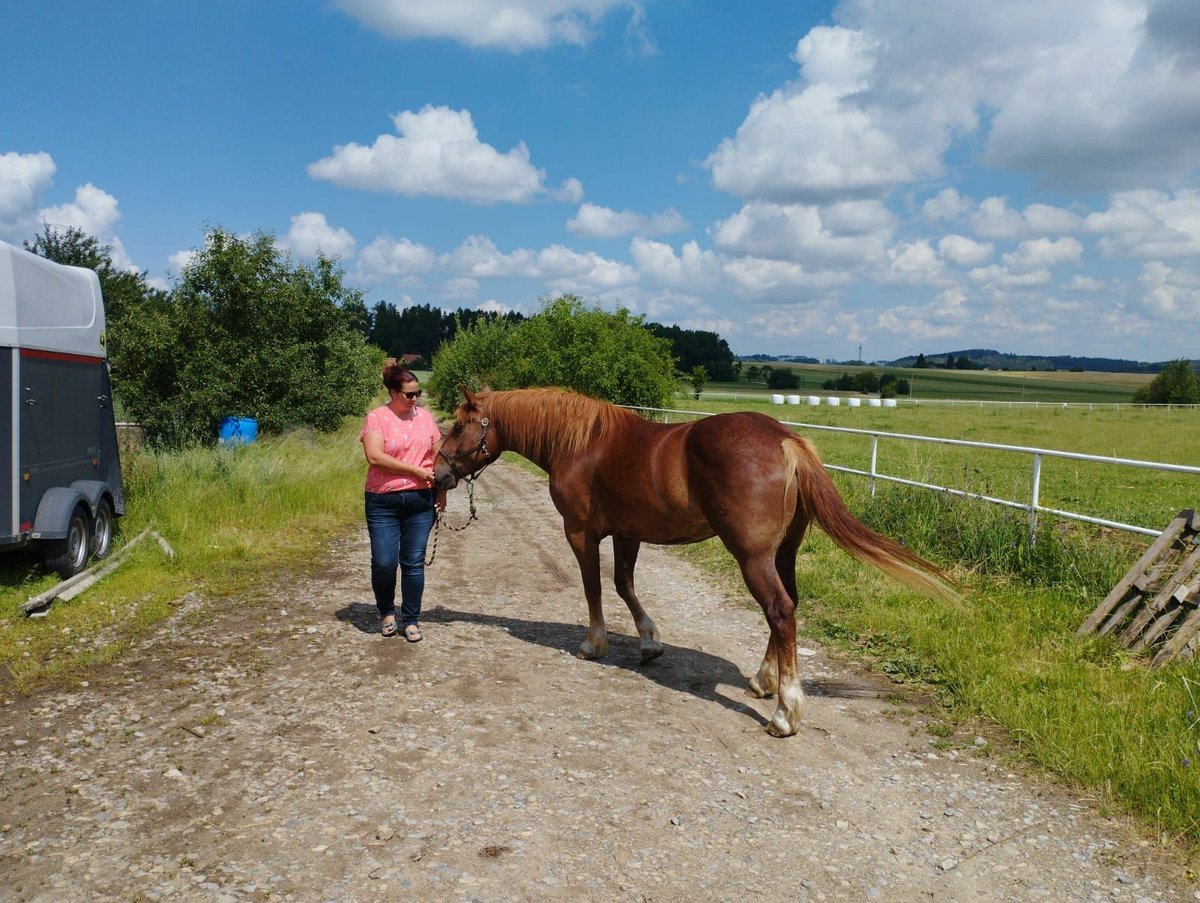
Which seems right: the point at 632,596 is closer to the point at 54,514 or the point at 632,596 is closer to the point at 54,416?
the point at 54,514

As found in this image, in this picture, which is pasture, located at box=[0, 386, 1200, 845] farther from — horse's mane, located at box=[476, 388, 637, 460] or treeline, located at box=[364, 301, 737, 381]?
treeline, located at box=[364, 301, 737, 381]

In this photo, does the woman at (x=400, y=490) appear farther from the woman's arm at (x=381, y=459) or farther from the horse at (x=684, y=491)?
the horse at (x=684, y=491)

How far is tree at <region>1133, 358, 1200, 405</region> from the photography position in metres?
70.2

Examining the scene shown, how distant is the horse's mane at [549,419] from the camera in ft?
18.0

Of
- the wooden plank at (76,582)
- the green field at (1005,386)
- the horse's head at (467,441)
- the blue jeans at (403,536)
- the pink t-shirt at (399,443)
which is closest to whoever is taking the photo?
the pink t-shirt at (399,443)

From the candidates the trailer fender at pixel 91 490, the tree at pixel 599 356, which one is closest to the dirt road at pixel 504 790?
the trailer fender at pixel 91 490

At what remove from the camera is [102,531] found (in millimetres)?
7676

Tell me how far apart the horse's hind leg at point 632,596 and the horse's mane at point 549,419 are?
75cm

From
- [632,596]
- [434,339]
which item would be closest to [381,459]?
[632,596]

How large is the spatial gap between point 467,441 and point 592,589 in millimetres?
1399

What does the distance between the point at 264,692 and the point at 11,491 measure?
3.28m

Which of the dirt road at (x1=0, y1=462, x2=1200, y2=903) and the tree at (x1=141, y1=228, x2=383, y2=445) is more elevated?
the tree at (x1=141, y1=228, x2=383, y2=445)

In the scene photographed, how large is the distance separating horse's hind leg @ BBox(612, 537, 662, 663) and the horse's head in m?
1.18

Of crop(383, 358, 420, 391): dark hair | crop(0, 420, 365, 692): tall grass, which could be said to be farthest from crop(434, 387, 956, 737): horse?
crop(0, 420, 365, 692): tall grass
